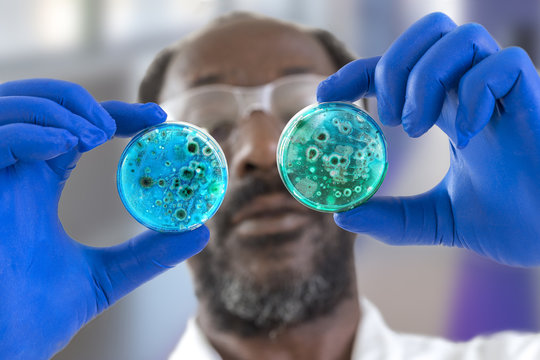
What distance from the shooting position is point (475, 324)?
2.55 meters

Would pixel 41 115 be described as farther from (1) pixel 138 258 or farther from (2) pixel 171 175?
(1) pixel 138 258

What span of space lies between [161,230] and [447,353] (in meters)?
1.44

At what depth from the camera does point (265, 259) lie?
6.63 feet

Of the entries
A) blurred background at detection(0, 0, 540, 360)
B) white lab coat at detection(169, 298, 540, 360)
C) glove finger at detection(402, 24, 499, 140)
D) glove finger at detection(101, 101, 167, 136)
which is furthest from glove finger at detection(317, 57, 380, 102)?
blurred background at detection(0, 0, 540, 360)

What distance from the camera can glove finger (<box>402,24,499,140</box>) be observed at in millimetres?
1091

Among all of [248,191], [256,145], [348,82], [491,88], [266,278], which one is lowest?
[266,278]

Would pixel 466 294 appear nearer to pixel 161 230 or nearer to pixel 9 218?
pixel 161 230

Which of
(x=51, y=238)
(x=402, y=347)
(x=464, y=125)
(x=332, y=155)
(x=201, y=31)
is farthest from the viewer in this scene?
(x=201, y=31)

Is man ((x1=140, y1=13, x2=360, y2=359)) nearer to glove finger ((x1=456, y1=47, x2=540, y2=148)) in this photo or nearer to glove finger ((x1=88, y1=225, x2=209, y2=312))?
glove finger ((x1=88, y1=225, x2=209, y2=312))

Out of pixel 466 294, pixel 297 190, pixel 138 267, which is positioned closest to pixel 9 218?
pixel 138 267

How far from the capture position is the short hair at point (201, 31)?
229 centimetres

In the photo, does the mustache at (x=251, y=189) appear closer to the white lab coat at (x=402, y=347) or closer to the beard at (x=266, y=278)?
the beard at (x=266, y=278)

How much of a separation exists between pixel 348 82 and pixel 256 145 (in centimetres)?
75

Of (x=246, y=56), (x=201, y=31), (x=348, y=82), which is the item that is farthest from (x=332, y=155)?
(x=201, y=31)
